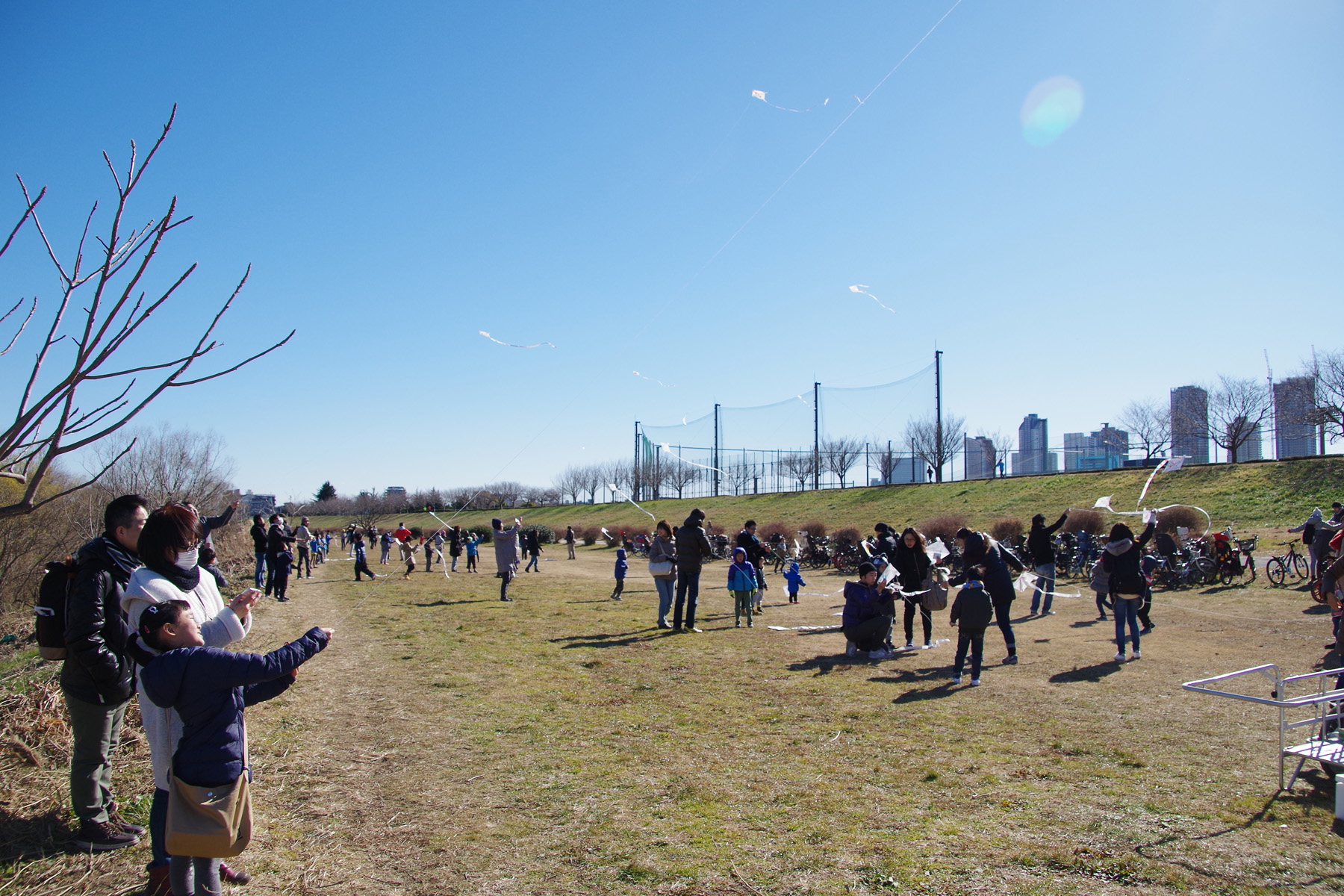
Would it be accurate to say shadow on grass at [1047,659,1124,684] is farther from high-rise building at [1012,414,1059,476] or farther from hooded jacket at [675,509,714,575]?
high-rise building at [1012,414,1059,476]

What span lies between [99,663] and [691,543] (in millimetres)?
7658

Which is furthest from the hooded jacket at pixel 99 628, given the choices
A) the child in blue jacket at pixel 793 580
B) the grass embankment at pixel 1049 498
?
the grass embankment at pixel 1049 498

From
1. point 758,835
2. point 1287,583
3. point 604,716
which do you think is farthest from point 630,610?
point 1287,583

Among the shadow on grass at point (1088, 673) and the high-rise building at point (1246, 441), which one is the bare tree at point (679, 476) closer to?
the high-rise building at point (1246, 441)

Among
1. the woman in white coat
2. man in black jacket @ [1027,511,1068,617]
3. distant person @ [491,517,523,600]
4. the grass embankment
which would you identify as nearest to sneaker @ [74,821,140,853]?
the woman in white coat

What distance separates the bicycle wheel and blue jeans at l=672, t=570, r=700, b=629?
12.1m

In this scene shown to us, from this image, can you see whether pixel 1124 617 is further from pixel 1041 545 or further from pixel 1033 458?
pixel 1033 458

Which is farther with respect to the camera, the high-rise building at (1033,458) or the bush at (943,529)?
the high-rise building at (1033,458)

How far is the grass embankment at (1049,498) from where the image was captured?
23469 mm

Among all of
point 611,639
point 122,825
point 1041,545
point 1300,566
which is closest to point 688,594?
point 611,639

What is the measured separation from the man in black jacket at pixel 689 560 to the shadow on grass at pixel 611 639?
1.16 ft

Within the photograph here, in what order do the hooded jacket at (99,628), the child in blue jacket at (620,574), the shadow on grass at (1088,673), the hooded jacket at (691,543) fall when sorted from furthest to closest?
1. the child in blue jacket at (620,574)
2. the hooded jacket at (691,543)
3. the shadow on grass at (1088,673)
4. the hooded jacket at (99,628)

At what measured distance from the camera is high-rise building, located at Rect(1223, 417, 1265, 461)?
31.9m

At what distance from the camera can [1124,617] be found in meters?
8.73
